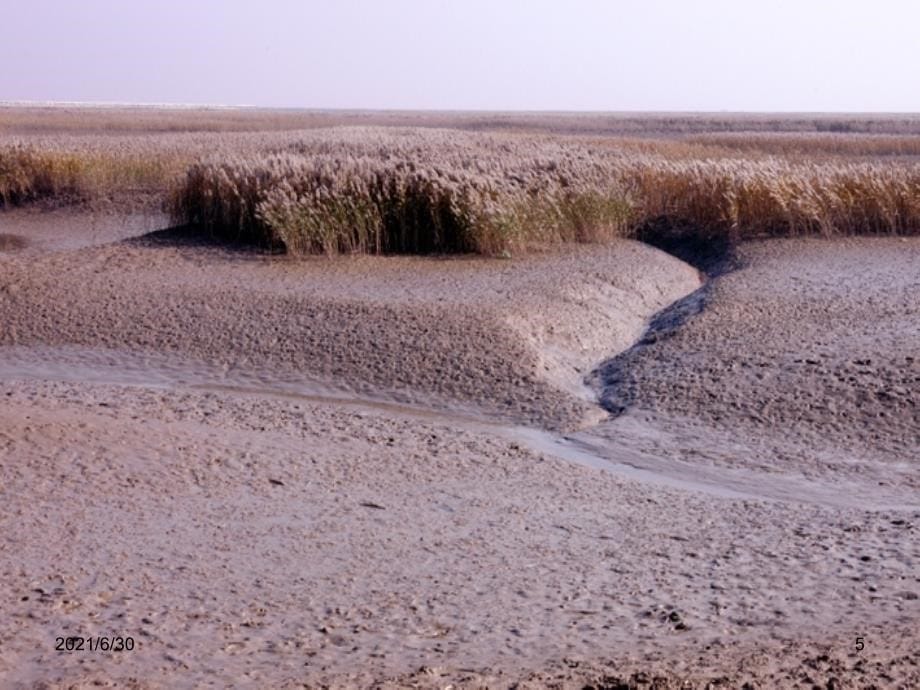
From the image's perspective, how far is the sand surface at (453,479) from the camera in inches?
190

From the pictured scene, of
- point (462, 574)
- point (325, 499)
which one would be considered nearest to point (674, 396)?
point (325, 499)

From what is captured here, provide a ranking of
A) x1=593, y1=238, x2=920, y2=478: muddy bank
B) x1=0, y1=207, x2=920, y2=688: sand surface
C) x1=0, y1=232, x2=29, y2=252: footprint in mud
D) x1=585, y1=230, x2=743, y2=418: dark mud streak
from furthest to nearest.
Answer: x1=0, y1=232, x2=29, y2=252: footprint in mud < x1=585, y1=230, x2=743, y2=418: dark mud streak < x1=593, y1=238, x2=920, y2=478: muddy bank < x1=0, y1=207, x2=920, y2=688: sand surface

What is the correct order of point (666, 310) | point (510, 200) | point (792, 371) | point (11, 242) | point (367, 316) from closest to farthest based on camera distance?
point (792, 371), point (367, 316), point (666, 310), point (510, 200), point (11, 242)

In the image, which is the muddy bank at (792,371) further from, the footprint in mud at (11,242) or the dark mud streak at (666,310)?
the footprint in mud at (11,242)

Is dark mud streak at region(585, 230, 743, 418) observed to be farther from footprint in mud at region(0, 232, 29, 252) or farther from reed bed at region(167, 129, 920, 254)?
footprint in mud at region(0, 232, 29, 252)

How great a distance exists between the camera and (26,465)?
7.10 m

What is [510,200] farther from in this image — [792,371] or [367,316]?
[792,371]

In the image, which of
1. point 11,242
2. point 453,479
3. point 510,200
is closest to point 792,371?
point 453,479

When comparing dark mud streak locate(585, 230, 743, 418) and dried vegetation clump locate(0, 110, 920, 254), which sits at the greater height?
dried vegetation clump locate(0, 110, 920, 254)

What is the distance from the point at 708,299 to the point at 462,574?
814cm

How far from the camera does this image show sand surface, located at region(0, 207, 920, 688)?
190 inches

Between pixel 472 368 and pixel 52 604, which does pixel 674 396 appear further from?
pixel 52 604

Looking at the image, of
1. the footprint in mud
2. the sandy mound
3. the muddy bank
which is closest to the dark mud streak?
the muddy bank

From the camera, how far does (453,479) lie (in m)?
7.35
